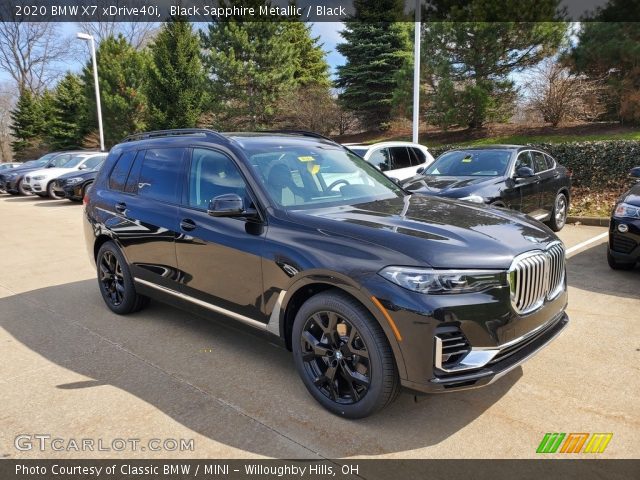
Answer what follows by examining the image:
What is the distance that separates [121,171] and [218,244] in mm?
2019

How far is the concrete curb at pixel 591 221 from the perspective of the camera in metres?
9.77

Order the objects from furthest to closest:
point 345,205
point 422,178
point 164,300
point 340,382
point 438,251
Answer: point 422,178 < point 164,300 < point 345,205 < point 340,382 < point 438,251

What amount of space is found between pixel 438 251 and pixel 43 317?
4.33 m

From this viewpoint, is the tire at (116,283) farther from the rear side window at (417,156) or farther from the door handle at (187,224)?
the rear side window at (417,156)

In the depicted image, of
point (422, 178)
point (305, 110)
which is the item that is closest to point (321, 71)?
point (305, 110)

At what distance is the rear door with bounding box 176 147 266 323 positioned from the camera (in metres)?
3.58

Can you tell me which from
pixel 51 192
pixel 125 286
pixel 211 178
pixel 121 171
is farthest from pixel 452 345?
pixel 51 192

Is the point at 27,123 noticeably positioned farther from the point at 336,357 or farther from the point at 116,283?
the point at 336,357

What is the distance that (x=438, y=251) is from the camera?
2855 mm

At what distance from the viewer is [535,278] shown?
10.1 ft

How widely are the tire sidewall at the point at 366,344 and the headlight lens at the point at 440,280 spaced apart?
322 millimetres

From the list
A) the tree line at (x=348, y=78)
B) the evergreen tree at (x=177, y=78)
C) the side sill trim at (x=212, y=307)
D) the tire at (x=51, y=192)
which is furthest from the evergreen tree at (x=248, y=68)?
the side sill trim at (x=212, y=307)

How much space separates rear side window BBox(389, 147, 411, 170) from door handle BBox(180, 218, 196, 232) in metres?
7.30

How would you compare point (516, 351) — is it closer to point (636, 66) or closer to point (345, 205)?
point (345, 205)
